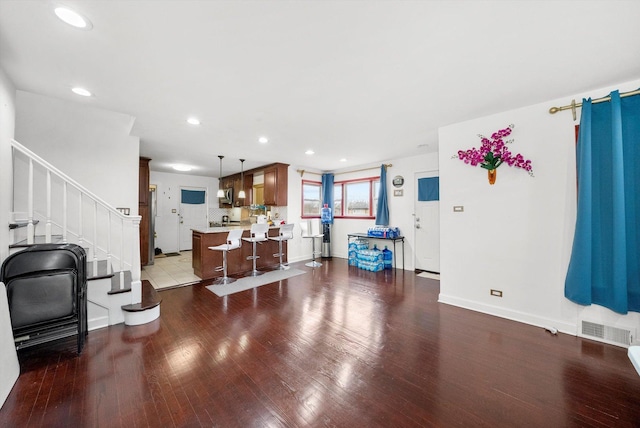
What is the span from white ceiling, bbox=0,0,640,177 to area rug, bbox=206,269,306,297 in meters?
2.76

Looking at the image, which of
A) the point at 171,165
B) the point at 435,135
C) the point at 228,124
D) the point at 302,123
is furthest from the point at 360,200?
the point at 171,165

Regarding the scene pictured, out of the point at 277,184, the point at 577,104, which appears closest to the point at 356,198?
the point at 277,184

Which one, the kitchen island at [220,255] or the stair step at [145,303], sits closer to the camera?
the stair step at [145,303]

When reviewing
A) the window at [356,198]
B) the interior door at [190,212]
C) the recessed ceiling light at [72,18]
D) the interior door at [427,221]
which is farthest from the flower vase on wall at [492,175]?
the interior door at [190,212]

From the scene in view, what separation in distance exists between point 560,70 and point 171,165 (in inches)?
305

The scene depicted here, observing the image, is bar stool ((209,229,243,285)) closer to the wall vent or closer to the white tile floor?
the white tile floor

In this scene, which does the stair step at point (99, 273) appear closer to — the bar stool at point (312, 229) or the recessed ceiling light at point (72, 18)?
the recessed ceiling light at point (72, 18)

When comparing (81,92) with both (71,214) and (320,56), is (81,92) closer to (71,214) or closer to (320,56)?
(71,214)

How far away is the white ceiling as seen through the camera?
1.54 metres

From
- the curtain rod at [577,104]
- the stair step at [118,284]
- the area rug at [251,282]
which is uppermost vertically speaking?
the curtain rod at [577,104]

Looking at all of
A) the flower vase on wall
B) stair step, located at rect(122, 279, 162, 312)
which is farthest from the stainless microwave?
the flower vase on wall

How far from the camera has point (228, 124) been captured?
3.49 m

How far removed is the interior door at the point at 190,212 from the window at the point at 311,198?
4.00 metres

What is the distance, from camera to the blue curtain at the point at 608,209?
2.29 metres
